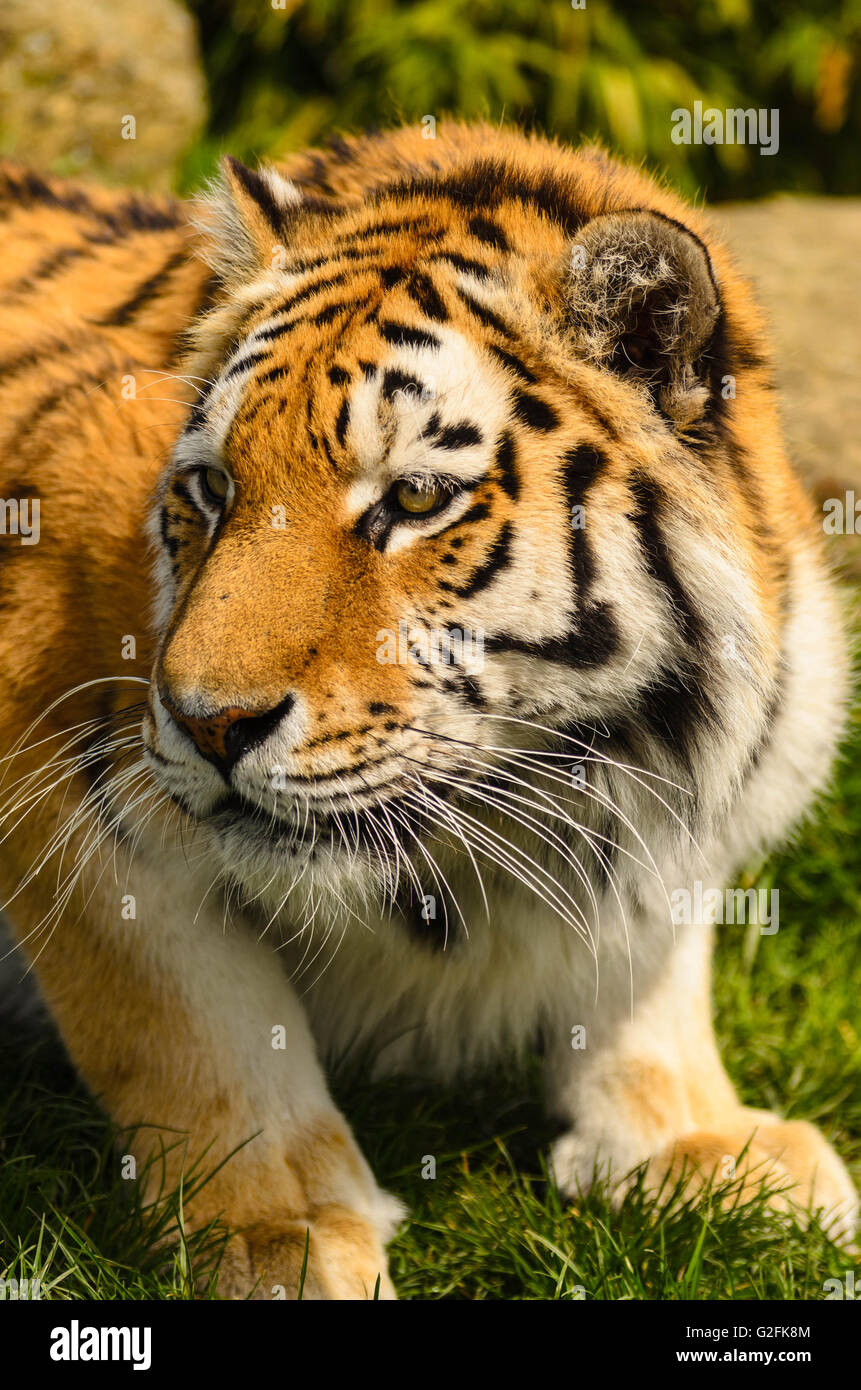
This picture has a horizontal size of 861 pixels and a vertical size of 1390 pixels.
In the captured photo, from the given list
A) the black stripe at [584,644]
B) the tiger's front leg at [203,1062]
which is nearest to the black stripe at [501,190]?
the black stripe at [584,644]

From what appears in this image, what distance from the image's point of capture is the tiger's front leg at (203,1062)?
235 cm

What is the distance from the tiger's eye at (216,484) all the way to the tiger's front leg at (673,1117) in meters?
1.23

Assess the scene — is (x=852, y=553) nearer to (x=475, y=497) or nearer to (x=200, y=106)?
(x=475, y=497)

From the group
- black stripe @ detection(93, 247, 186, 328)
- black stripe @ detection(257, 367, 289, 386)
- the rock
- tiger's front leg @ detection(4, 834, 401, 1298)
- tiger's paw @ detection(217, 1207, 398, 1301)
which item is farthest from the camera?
the rock

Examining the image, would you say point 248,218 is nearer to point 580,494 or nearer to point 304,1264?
point 580,494

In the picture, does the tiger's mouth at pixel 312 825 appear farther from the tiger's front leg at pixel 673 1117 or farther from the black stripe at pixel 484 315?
the tiger's front leg at pixel 673 1117

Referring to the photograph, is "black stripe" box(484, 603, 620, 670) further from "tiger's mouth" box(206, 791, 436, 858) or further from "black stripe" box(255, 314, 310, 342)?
"black stripe" box(255, 314, 310, 342)

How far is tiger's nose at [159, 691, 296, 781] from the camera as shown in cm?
188

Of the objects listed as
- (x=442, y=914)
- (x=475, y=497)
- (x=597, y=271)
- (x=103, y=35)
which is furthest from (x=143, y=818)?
(x=103, y=35)

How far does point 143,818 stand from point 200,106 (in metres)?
5.41

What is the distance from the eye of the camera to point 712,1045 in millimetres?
2830

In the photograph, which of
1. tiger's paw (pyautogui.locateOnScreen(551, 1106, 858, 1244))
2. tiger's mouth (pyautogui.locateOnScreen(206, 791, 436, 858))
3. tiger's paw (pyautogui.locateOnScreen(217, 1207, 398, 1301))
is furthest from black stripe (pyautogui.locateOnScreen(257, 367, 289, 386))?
tiger's paw (pyautogui.locateOnScreen(551, 1106, 858, 1244))

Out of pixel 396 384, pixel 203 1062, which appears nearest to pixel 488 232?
pixel 396 384

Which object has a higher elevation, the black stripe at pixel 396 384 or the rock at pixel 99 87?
the rock at pixel 99 87
